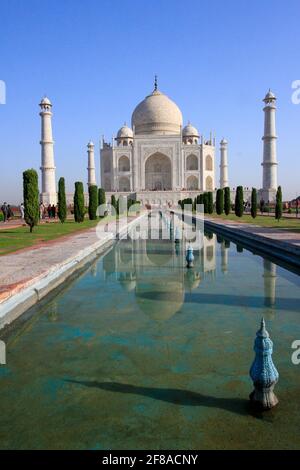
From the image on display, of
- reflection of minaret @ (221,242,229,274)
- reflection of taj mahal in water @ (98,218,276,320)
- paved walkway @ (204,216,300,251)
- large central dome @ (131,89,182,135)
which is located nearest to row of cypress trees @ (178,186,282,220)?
paved walkway @ (204,216,300,251)

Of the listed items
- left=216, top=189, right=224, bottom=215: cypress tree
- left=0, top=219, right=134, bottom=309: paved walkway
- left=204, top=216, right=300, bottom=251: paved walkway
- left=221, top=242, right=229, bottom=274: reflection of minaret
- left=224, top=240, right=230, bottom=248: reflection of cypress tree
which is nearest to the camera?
left=0, top=219, right=134, bottom=309: paved walkway

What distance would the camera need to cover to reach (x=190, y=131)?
4694 centimetres

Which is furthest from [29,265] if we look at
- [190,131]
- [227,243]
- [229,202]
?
[190,131]

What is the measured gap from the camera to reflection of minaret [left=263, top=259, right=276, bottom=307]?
4.23 meters

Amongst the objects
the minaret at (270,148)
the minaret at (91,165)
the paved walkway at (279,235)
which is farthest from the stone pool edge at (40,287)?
the minaret at (91,165)

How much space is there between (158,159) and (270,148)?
14671mm

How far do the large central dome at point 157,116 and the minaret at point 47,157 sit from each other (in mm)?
12974

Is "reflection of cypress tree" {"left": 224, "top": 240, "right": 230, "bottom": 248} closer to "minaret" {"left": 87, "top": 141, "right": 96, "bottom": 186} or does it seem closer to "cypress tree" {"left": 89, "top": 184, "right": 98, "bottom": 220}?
"cypress tree" {"left": 89, "top": 184, "right": 98, "bottom": 220}

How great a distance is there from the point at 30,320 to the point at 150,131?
140 ft

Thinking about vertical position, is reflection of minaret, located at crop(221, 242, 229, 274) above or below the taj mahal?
below

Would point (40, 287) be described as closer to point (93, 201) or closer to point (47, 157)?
point (93, 201)

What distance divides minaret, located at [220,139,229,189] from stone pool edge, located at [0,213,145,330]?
38.0 metres

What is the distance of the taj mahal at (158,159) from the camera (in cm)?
4256

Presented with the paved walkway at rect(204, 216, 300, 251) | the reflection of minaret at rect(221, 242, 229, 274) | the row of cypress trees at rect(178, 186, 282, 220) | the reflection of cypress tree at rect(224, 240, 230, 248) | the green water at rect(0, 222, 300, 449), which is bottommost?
the green water at rect(0, 222, 300, 449)
